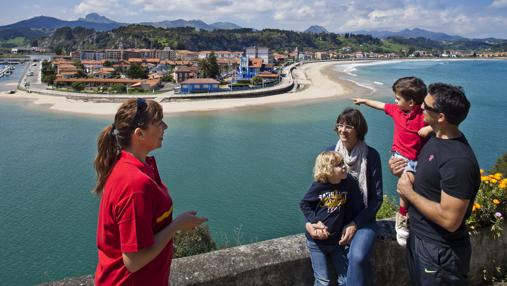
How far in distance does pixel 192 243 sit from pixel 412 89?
6.34 meters

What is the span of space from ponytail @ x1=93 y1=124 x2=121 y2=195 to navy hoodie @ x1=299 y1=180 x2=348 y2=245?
58.6 inches

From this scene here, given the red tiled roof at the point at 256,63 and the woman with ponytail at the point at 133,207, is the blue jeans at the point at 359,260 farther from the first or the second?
the red tiled roof at the point at 256,63

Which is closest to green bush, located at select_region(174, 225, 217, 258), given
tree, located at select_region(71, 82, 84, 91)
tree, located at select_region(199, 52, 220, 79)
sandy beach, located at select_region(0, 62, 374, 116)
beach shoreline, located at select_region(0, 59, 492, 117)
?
beach shoreline, located at select_region(0, 59, 492, 117)

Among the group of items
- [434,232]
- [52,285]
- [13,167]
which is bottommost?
[13,167]

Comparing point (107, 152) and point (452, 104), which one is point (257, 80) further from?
point (107, 152)

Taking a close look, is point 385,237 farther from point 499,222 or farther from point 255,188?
point 255,188

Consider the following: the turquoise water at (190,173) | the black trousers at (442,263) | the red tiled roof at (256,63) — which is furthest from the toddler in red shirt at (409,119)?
the red tiled roof at (256,63)

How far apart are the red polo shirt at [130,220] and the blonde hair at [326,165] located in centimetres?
121

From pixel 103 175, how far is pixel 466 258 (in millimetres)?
2280

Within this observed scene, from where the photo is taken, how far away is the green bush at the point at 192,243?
818 cm

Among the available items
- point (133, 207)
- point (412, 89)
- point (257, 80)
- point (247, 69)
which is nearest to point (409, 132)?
point (412, 89)

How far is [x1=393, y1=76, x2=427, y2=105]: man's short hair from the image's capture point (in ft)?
11.4

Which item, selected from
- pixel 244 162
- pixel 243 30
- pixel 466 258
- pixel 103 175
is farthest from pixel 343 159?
pixel 243 30

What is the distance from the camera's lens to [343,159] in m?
2.94
